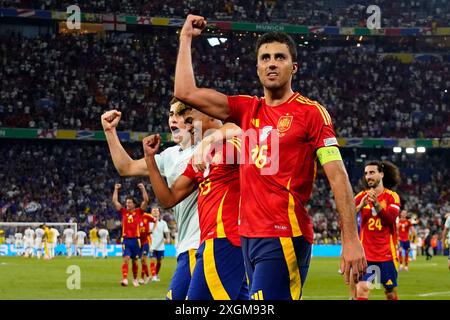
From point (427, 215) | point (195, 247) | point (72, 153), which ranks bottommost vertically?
point (427, 215)

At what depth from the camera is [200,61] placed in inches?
2450

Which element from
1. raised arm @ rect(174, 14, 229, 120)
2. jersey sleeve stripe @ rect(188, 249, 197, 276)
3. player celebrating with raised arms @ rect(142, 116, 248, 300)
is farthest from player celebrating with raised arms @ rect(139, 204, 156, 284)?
raised arm @ rect(174, 14, 229, 120)

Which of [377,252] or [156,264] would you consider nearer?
[377,252]

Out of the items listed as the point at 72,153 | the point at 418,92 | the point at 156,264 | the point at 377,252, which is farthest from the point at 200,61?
the point at 377,252

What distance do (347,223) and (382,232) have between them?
8226 mm

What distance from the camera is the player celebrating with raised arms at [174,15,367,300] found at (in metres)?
5.45

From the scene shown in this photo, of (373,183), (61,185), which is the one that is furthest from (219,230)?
(61,185)

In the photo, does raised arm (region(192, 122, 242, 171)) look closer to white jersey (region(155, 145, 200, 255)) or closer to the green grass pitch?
white jersey (region(155, 145, 200, 255))

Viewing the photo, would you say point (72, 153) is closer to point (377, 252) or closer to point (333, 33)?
point (333, 33)

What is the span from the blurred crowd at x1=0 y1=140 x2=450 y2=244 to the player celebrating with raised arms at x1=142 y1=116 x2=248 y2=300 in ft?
136

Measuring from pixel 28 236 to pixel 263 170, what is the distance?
3770cm

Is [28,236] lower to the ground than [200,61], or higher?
lower

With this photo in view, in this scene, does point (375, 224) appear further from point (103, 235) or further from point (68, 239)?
point (68, 239)

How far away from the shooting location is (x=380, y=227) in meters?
13.4
